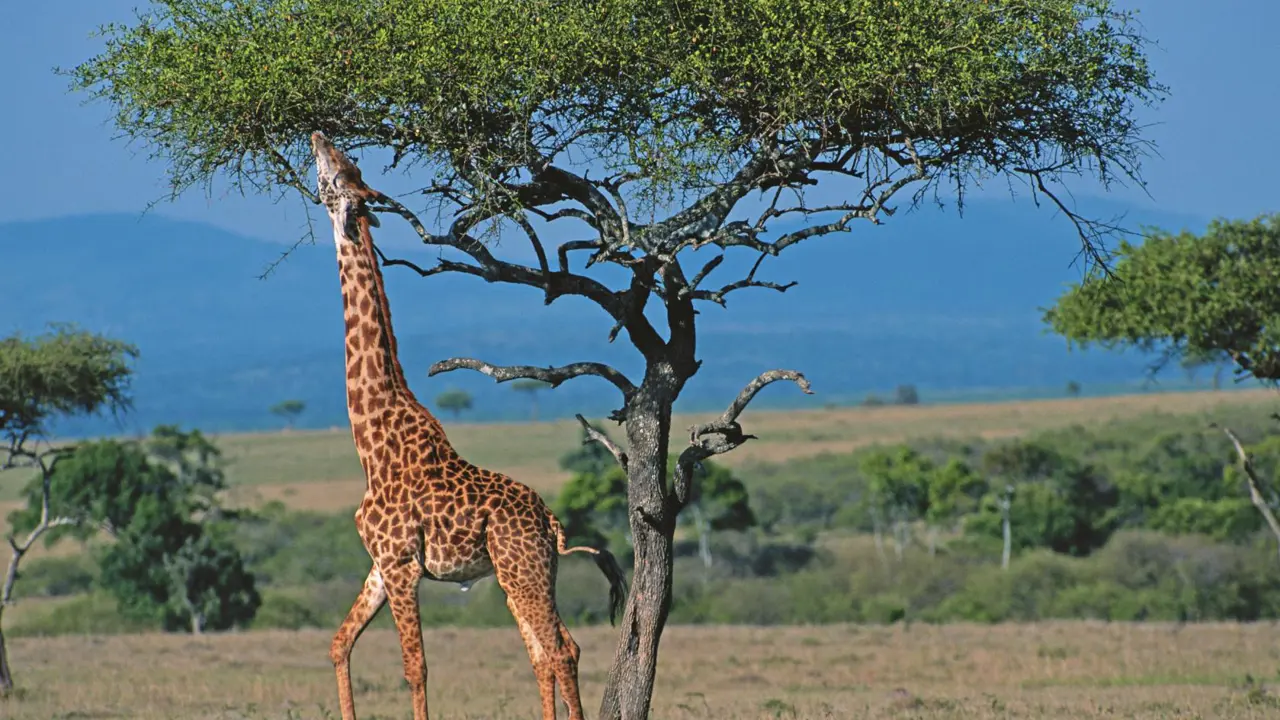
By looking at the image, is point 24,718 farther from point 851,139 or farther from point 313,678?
point 851,139

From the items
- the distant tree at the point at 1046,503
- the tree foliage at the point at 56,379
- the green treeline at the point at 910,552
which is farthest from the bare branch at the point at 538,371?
the distant tree at the point at 1046,503

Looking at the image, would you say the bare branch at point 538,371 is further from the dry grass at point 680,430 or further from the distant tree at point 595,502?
the dry grass at point 680,430

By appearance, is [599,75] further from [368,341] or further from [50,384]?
[50,384]

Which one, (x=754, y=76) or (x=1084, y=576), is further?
(x=1084, y=576)

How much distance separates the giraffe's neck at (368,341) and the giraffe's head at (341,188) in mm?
110

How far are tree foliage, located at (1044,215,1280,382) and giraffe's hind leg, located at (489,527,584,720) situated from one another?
592 inches

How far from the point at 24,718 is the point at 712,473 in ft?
141

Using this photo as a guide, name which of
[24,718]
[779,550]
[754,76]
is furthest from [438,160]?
[779,550]

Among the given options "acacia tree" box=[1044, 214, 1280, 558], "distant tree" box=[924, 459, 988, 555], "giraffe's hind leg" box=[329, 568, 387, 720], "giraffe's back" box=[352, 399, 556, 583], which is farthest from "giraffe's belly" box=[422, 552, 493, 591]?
"distant tree" box=[924, 459, 988, 555]

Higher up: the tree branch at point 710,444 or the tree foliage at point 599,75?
the tree foliage at point 599,75

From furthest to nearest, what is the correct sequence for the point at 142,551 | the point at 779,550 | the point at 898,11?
the point at 779,550, the point at 142,551, the point at 898,11

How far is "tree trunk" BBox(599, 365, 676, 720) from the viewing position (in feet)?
53.8

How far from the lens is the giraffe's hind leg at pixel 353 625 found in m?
14.1

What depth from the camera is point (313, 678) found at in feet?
100
